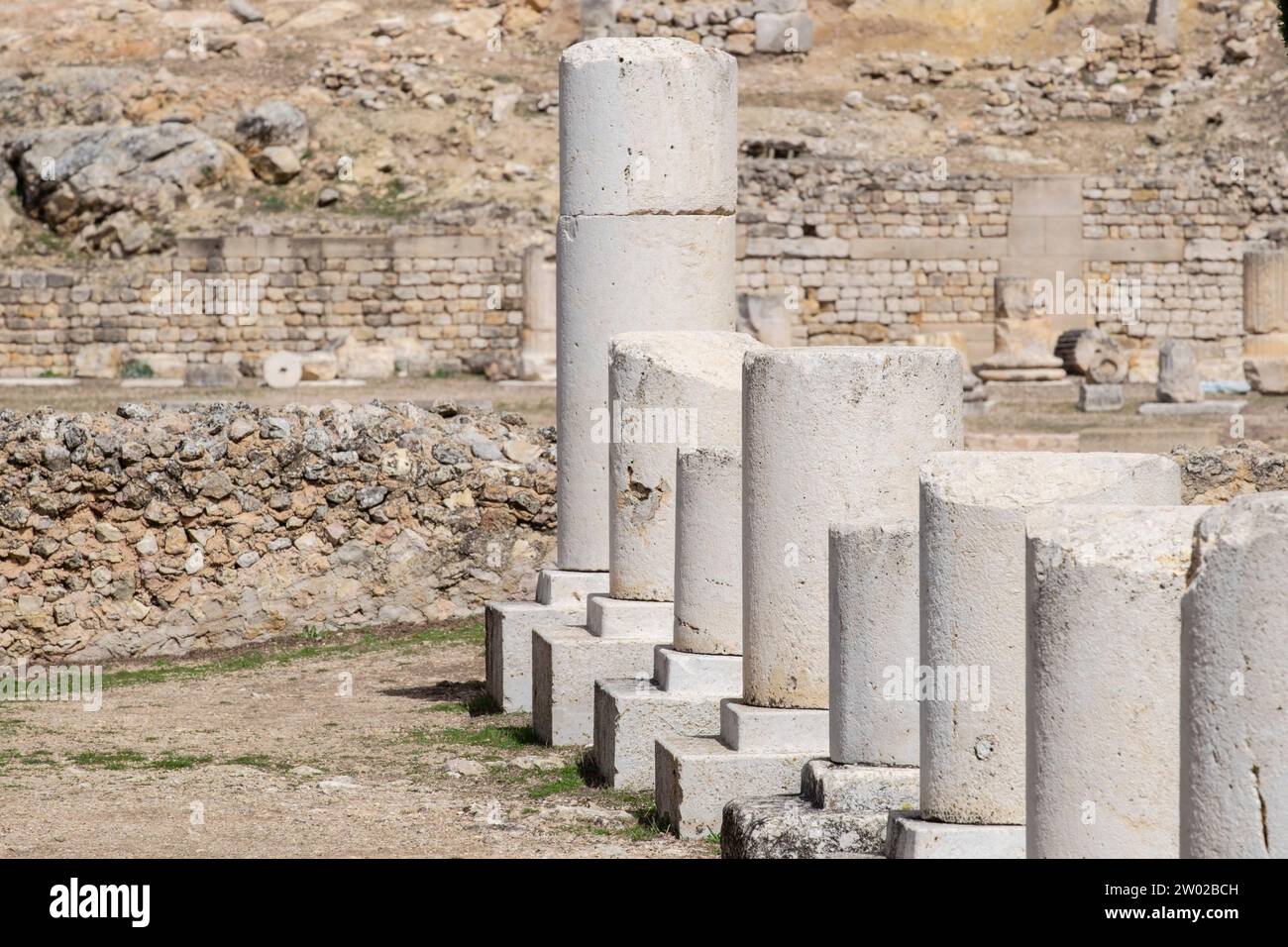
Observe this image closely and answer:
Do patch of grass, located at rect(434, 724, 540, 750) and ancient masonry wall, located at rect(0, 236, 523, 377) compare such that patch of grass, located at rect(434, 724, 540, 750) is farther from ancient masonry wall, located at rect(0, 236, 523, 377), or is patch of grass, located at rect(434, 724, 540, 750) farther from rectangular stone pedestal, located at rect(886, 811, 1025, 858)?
ancient masonry wall, located at rect(0, 236, 523, 377)

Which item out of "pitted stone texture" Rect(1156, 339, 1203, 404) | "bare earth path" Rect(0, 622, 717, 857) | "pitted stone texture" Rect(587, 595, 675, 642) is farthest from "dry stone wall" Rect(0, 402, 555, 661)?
"pitted stone texture" Rect(1156, 339, 1203, 404)

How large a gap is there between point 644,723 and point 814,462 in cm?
156

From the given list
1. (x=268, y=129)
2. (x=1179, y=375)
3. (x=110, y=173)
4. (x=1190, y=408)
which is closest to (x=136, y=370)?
(x=110, y=173)

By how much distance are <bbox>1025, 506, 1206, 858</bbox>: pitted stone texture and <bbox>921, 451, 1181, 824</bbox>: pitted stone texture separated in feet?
1.84

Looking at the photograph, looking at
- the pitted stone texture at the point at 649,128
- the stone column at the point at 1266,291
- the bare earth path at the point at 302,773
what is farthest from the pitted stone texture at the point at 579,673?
the stone column at the point at 1266,291

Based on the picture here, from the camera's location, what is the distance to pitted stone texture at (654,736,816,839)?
668 centimetres

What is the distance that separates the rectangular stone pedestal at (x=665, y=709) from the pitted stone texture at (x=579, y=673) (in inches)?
28.9

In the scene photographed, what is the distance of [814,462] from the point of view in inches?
257

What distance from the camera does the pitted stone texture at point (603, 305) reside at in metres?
9.27

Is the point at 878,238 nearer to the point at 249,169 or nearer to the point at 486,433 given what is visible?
the point at 249,169

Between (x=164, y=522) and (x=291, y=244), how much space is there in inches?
577

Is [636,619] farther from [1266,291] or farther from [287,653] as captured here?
[1266,291]

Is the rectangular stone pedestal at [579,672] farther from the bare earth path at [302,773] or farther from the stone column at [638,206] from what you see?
the stone column at [638,206]

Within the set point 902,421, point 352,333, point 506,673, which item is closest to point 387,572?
point 506,673
